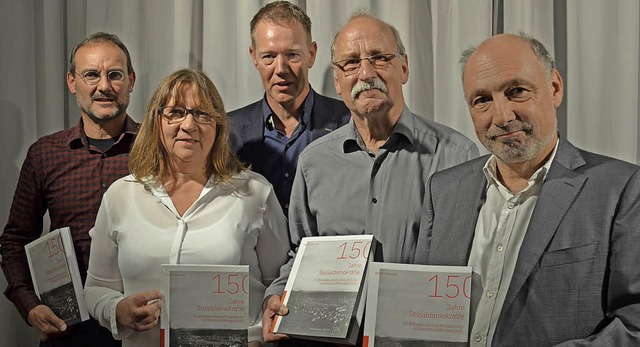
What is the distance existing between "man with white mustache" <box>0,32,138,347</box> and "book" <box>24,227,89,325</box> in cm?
11

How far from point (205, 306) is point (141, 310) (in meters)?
0.23

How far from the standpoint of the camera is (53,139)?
121 inches

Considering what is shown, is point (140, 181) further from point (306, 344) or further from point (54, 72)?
point (54, 72)

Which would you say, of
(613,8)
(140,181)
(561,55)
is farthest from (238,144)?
(613,8)

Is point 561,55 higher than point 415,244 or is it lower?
higher

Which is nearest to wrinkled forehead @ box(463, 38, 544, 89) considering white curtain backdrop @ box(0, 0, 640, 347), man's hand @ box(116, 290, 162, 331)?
white curtain backdrop @ box(0, 0, 640, 347)

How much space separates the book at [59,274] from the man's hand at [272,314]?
2.15 ft

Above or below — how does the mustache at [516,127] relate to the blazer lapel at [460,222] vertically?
above

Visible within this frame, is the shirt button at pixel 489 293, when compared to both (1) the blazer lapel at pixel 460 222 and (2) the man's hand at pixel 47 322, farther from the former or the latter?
(2) the man's hand at pixel 47 322

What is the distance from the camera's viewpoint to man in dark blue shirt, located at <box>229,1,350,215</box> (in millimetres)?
2838

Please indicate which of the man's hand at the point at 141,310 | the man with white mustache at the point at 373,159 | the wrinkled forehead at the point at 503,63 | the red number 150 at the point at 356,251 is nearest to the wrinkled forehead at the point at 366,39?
the man with white mustache at the point at 373,159

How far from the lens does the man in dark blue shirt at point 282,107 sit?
9.31 feet

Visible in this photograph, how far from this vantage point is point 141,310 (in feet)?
8.05

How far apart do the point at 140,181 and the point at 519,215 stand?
1220 millimetres
